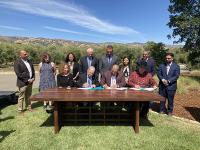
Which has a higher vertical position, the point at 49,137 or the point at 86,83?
the point at 86,83

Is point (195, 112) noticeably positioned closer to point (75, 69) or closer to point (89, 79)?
point (89, 79)

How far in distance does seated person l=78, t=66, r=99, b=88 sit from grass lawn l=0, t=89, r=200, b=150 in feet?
4.56

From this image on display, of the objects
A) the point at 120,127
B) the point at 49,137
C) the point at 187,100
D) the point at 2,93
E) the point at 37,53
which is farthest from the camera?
the point at 37,53

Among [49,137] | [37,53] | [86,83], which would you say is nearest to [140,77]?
[86,83]

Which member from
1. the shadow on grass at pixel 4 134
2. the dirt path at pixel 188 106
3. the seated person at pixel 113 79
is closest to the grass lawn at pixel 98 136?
the shadow on grass at pixel 4 134

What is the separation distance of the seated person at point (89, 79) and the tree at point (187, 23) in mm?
16215

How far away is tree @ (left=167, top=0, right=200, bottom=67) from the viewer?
75.8 ft

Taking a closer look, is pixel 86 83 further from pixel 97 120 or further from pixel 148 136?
pixel 148 136

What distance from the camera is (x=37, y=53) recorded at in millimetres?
64125

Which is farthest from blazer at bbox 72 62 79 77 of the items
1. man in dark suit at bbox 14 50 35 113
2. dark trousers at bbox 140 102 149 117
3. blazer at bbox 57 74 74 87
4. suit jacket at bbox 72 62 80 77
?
dark trousers at bbox 140 102 149 117

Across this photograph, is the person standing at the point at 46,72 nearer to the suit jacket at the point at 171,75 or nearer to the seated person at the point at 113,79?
the seated person at the point at 113,79

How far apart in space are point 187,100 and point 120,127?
23.6 ft

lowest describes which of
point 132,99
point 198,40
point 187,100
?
point 187,100

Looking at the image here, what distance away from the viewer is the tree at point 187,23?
23094 millimetres
